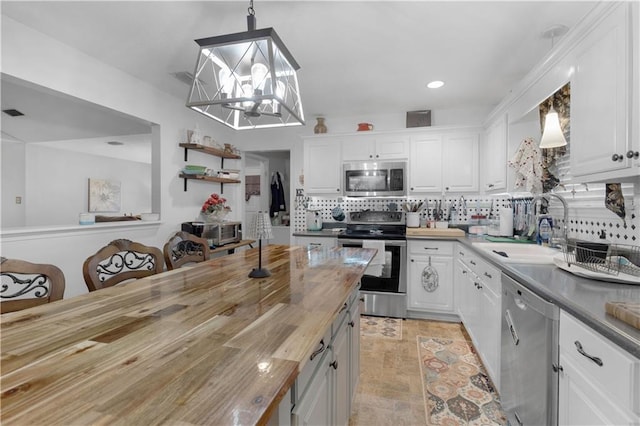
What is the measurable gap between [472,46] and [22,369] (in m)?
2.88

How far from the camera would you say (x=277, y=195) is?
226 inches

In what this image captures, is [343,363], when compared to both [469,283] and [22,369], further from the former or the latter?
[469,283]

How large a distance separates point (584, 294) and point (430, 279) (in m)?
2.13

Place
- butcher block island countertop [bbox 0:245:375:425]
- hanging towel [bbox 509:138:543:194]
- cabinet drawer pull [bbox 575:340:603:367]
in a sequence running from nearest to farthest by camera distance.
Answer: butcher block island countertop [bbox 0:245:375:425] < cabinet drawer pull [bbox 575:340:603:367] < hanging towel [bbox 509:138:543:194]

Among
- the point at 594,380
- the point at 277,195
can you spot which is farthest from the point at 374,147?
the point at 594,380

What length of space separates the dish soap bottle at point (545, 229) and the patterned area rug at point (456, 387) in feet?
3.63

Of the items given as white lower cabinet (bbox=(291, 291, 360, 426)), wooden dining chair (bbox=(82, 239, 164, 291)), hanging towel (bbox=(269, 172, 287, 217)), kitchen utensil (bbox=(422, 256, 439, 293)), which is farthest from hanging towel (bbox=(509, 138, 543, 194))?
hanging towel (bbox=(269, 172, 287, 217))

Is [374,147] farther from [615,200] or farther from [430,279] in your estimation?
[615,200]

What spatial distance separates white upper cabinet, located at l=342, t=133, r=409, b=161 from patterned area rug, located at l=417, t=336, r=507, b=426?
7.03 ft

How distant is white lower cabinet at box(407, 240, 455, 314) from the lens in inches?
128

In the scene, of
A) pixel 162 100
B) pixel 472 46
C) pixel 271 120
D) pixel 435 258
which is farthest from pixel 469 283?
pixel 162 100

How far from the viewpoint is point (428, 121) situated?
3.68 metres

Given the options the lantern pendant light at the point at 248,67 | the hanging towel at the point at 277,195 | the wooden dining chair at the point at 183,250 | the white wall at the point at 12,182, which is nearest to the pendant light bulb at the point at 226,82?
the lantern pendant light at the point at 248,67

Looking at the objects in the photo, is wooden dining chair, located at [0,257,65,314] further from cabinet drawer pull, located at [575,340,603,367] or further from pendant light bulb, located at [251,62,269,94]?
cabinet drawer pull, located at [575,340,603,367]
